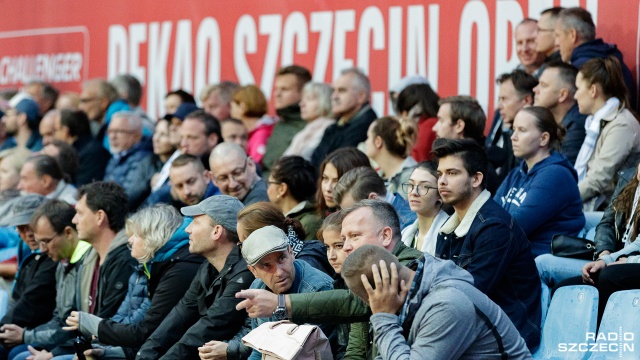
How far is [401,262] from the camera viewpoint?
215 inches

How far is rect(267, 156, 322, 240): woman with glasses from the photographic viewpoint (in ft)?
26.1

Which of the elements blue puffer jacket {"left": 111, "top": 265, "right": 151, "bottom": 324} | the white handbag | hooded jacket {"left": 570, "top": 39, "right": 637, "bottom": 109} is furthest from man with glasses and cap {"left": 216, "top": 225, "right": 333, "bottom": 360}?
hooded jacket {"left": 570, "top": 39, "right": 637, "bottom": 109}

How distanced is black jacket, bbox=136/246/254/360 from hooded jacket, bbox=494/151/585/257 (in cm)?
172

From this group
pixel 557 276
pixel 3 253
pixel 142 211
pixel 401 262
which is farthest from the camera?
pixel 3 253

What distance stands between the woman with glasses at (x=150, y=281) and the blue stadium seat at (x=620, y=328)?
8.83ft

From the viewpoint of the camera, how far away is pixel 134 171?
1116 cm

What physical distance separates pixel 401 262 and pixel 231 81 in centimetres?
704

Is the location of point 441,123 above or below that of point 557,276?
above

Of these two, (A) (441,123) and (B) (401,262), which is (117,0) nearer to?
(A) (441,123)

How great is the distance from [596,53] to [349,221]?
11.4 feet

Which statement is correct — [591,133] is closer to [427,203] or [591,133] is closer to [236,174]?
[427,203]

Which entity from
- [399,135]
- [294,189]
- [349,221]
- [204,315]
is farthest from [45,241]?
[349,221]

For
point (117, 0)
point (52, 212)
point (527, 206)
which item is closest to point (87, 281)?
point (52, 212)

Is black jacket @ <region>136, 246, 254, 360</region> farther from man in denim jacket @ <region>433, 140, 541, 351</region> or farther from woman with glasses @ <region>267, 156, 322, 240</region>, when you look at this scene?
man in denim jacket @ <region>433, 140, 541, 351</region>
